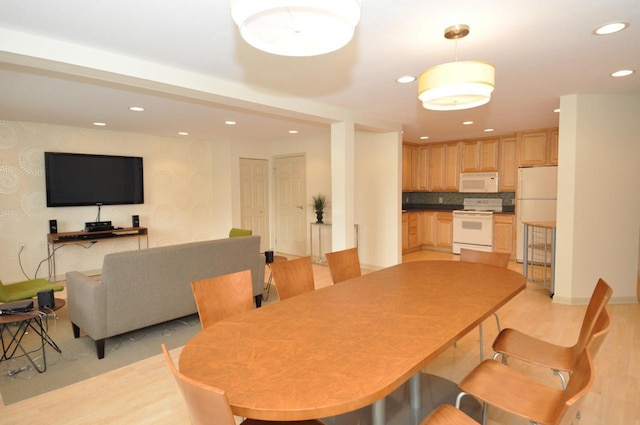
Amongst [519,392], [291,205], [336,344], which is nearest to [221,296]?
[336,344]

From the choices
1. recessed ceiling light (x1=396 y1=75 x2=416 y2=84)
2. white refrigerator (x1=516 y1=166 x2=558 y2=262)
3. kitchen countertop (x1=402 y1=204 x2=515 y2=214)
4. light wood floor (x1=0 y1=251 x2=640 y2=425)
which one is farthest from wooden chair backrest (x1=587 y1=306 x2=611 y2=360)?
kitchen countertop (x1=402 y1=204 x2=515 y2=214)

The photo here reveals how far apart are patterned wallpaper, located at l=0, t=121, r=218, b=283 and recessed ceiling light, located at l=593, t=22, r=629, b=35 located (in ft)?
19.7

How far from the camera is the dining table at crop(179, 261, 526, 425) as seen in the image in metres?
1.08

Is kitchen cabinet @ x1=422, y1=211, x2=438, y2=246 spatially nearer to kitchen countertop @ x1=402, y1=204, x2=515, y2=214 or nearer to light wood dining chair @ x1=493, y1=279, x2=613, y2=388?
kitchen countertop @ x1=402, y1=204, x2=515, y2=214

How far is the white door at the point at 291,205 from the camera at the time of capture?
745 cm

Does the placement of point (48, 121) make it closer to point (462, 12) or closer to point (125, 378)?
point (125, 378)

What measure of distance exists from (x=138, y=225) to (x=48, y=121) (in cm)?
200

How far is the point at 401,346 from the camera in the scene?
1410 mm

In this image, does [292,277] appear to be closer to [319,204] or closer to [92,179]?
[319,204]

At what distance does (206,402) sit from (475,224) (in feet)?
22.7

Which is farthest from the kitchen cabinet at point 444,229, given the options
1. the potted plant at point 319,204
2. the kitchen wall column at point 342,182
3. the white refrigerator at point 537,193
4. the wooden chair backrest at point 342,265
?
the wooden chair backrest at point 342,265

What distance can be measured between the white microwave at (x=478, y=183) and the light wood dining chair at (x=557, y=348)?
5309 millimetres

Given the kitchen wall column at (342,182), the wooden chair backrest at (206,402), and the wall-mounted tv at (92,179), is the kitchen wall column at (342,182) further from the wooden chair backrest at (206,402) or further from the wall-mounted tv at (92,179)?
the wooden chair backrest at (206,402)

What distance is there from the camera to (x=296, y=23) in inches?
51.6
